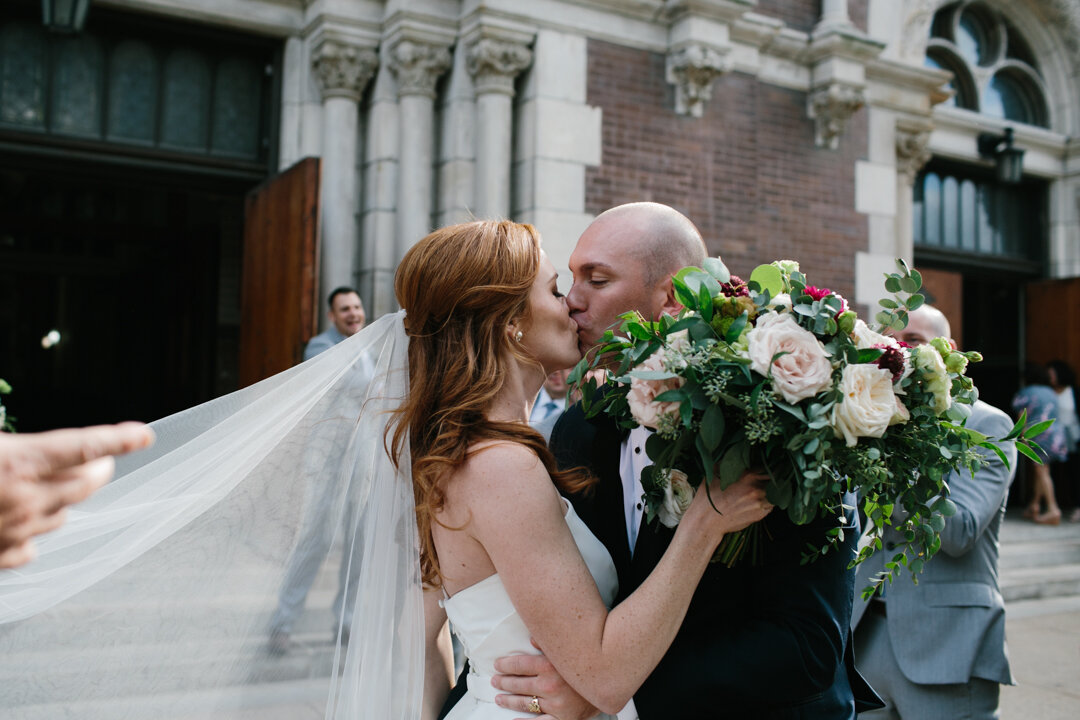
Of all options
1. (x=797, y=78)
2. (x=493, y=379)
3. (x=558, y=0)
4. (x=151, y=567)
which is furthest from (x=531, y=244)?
(x=797, y=78)

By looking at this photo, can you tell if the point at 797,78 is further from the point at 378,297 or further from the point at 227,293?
the point at 227,293

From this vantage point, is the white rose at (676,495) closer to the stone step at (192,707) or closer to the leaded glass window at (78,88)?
the stone step at (192,707)

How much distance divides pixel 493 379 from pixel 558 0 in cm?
579

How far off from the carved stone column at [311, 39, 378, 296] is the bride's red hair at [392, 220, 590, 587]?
202 inches

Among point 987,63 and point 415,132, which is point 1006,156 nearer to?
point 987,63

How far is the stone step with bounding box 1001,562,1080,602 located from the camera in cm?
794

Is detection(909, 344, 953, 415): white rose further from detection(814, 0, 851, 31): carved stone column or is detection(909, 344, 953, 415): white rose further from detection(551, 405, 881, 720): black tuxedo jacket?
detection(814, 0, 851, 31): carved stone column

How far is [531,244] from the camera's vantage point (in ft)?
6.92

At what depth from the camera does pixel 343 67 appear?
7016 millimetres

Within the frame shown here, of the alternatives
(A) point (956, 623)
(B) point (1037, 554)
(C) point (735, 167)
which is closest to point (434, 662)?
(A) point (956, 623)

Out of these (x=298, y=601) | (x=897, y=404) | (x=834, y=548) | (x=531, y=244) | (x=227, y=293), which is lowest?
(x=298, y=601)

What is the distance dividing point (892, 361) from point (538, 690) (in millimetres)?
975

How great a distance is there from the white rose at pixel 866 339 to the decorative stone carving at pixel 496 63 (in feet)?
18.4

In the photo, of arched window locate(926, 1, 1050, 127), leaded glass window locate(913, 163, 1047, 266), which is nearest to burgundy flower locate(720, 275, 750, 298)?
leaded glass window locate(913, 163, 1047, 266)
